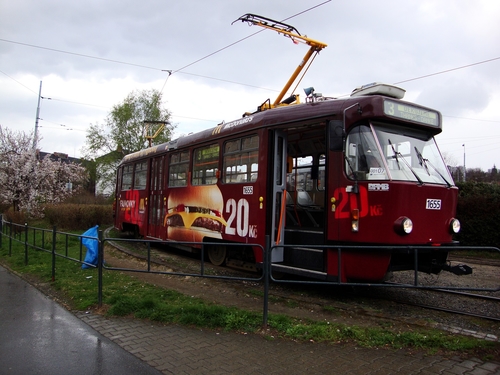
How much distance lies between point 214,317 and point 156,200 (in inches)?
295

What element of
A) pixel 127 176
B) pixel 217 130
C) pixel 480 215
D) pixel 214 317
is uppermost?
pixel 217 130

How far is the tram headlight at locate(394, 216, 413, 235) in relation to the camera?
226 inches

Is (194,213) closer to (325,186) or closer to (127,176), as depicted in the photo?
(325,186)

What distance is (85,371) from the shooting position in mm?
3865

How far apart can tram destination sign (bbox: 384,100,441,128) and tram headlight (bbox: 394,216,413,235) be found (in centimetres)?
162

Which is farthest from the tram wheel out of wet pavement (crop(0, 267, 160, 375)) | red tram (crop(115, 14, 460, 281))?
wet pavement (crop(0, 267, 160, 375))

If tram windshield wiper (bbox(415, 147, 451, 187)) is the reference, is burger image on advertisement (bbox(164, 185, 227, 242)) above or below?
below

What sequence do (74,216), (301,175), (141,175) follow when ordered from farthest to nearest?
(74,216) → (141,175) → (301,175)

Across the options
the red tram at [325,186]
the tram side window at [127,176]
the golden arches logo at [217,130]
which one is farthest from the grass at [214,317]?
the tram side window at [127,176]

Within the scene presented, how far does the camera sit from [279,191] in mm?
7516

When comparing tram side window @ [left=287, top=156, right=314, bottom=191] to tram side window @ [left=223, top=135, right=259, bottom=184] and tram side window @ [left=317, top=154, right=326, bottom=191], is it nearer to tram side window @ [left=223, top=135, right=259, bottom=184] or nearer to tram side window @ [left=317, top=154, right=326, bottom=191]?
tram side window @ [left=317, top=154, right=326, bottom=191]

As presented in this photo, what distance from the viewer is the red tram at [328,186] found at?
19.5 ft

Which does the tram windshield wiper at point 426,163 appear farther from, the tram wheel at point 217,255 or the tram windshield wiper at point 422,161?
the tram wheel at point 217,255

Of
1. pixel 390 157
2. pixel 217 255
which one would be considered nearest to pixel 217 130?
pixel 217 255
